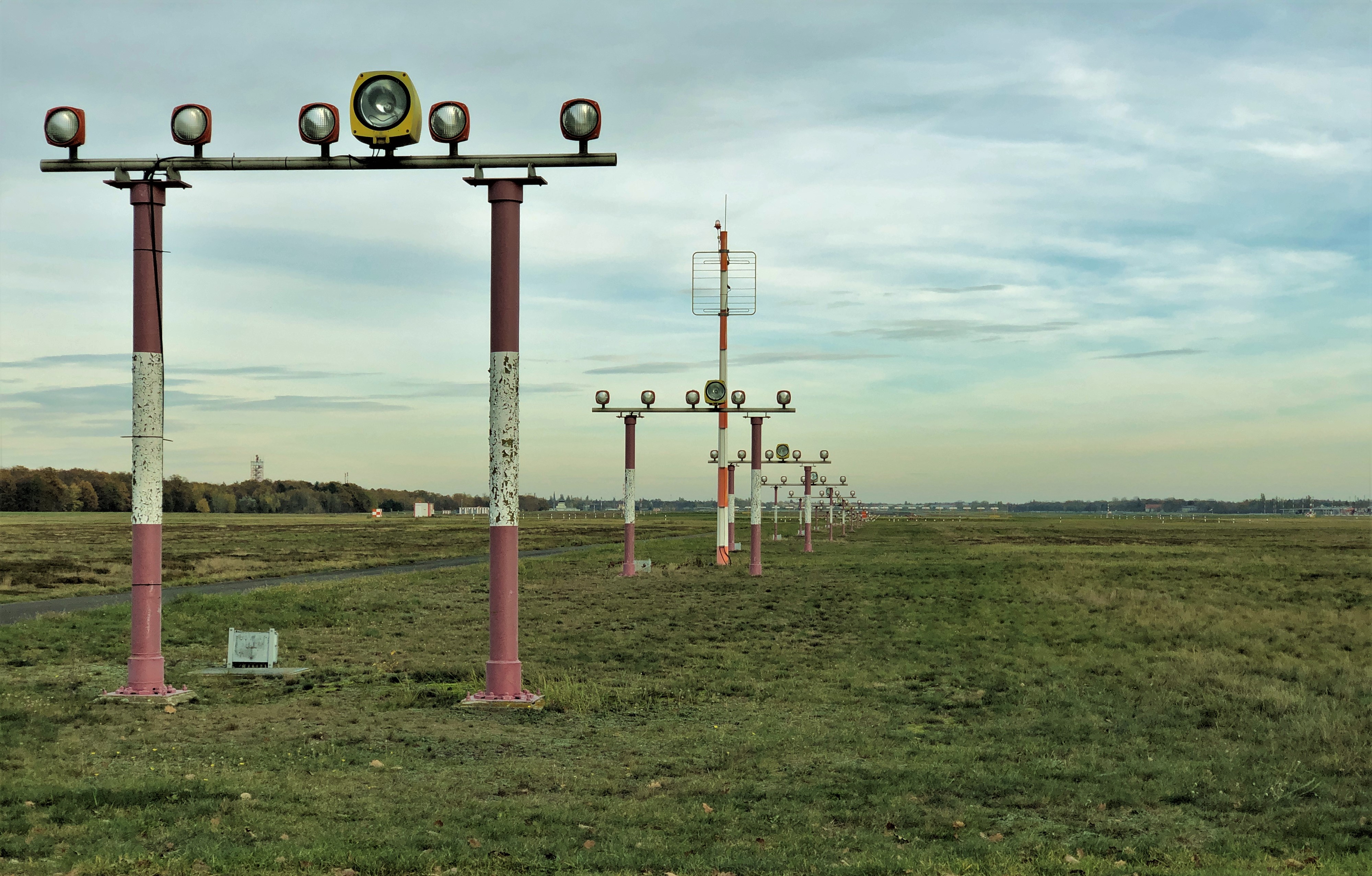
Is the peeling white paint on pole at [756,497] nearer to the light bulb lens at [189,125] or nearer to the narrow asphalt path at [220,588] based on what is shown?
the narrow asphalt path at [220,588]

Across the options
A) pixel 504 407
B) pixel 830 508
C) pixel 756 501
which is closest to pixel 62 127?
pixel 504 407

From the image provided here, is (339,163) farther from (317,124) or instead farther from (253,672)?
(253,672)

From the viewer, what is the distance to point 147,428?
1438 cm

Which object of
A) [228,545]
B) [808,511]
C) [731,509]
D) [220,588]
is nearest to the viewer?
[220,588]

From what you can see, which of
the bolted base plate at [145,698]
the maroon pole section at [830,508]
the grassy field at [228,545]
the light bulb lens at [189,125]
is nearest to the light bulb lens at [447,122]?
the light bulb lens at [189,125]

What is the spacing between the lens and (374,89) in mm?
13383

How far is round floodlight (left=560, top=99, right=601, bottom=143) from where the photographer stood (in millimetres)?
13344

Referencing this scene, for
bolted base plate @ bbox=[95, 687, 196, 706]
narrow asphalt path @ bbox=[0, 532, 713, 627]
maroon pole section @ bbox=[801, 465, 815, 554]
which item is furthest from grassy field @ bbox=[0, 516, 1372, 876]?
maroon pole section @ bbox=[801, 465, 815, 554]

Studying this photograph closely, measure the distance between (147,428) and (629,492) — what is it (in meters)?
25.1

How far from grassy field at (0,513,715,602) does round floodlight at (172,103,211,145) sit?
2216 cm

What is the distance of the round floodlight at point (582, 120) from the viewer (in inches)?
525

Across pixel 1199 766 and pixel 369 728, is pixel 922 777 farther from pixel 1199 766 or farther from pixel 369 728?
pixel 369 728

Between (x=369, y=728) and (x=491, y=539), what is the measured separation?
2.89m

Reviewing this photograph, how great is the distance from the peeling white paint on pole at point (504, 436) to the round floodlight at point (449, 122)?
2861 millimetres
